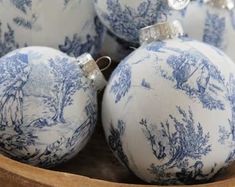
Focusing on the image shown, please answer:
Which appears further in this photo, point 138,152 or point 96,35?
point 96,35

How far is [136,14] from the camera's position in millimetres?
499

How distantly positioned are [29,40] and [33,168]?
0.15 meters

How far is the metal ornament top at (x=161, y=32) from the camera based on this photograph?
1.55 ft

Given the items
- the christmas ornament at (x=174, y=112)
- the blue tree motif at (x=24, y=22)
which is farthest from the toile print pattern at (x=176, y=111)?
the blue tree motif at (x=24, y=22)

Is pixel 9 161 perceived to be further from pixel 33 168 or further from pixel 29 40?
pixel 29 40

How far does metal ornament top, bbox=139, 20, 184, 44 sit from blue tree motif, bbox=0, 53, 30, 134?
10cm

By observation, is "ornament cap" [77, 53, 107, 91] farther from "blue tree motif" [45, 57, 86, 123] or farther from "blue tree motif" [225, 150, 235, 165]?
"blue tree motif" [225, 150, 235, 165]

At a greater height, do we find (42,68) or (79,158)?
(42,68)

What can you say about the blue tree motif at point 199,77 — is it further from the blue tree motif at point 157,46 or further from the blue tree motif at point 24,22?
the blue tree motif at point 24,22

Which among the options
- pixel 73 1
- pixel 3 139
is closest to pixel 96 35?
pixel 73 1

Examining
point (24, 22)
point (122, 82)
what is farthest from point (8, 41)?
point (122, 82)

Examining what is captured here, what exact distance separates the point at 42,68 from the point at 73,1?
0.10 metres

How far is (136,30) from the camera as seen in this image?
0.51 meters

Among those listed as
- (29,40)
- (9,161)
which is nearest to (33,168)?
(9,161)
